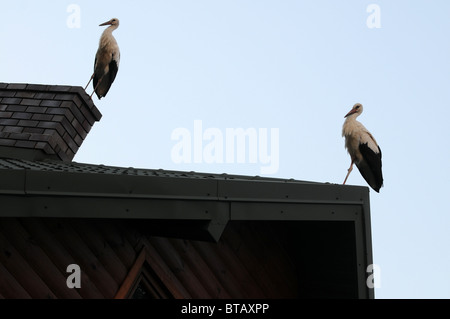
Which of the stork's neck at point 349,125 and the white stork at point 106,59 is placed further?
the white stork at point 106,59

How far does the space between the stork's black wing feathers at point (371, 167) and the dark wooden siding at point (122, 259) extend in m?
2.66

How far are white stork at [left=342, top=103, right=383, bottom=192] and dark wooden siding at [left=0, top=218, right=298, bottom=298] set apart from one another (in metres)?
2.50

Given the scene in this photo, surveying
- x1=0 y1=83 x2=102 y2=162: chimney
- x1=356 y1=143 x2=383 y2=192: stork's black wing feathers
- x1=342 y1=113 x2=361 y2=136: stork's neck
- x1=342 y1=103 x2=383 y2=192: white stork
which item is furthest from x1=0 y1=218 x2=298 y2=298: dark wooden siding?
x1=0 y1=83 x2=102 y2=162: chimney

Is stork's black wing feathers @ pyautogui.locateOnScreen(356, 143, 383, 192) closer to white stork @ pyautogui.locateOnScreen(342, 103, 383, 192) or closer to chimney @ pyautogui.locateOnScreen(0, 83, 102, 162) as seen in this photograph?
white stork @ pyautogui.locateOnScreen(342, 103, 383, 192)

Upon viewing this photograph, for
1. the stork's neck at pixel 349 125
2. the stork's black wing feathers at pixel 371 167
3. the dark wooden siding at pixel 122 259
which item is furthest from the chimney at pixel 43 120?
the stork's black wing feathers at pixel 371 167

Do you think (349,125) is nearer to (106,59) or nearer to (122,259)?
(122,259)

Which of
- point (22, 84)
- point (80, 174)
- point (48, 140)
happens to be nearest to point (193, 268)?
point (80, 174)

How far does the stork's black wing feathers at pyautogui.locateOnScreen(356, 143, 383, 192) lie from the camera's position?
9.16 metres

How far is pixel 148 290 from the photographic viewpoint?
612 centimetres

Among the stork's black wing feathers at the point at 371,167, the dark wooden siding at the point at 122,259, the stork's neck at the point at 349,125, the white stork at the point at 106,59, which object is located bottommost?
the dark wooden siding at the point at 122,259

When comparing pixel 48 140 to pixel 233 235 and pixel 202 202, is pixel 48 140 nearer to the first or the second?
pixel 233 235

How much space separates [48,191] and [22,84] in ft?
24.1

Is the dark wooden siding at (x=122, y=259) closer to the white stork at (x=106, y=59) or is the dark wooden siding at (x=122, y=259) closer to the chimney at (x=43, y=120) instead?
the chimney at (x=43, y=120)

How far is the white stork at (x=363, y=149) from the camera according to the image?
30.0 feet
